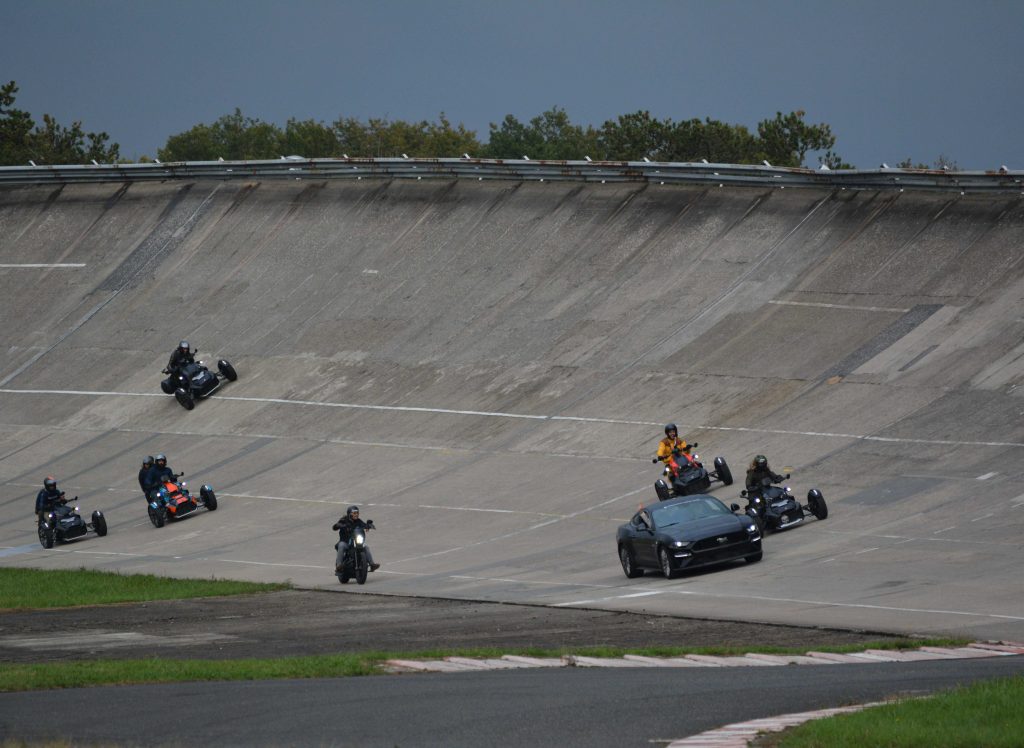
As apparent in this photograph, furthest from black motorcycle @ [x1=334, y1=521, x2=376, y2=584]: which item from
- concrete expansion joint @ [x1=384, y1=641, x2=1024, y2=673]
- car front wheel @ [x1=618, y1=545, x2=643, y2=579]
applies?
concrete expansion joint @ [x1=384, y1=641, x2=1024, y2=673]

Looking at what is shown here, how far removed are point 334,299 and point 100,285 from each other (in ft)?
38.9

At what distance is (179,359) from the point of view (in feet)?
157

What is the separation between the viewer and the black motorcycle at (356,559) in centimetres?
2703

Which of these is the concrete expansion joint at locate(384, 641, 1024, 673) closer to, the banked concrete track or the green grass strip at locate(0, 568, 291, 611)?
the banked concrete track

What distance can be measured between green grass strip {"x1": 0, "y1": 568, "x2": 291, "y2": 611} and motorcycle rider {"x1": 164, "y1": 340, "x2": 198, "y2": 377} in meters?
17.3

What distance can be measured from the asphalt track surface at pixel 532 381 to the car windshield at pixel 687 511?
1.05 metres

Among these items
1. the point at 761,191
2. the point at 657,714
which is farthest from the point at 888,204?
the point at 657,714

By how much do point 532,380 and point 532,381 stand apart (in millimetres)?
98

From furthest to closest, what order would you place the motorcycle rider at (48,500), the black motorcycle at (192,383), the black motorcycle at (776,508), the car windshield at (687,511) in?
the black motorcycle at (192,383)
the motorcycle rider at (48,500)
the black motorcycle at (776,508)
the car windshield at (687,511)

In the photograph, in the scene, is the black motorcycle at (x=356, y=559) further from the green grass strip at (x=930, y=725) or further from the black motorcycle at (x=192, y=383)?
the black motorcycle at (x=192, y=383)

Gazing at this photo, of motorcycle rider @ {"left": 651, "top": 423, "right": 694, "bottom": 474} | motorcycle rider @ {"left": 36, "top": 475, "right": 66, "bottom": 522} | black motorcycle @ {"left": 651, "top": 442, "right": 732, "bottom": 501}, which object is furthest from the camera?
motorcycle rider @ {"left": 36, "top": 475, "right": 66, "bottom": 522}

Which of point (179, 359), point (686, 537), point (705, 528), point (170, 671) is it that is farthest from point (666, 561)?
point (179, 359)

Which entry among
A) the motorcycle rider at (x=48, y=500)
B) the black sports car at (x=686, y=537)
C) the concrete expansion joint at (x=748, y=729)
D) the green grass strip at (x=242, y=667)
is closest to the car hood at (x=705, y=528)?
the black sports car at (x=686, y=537)

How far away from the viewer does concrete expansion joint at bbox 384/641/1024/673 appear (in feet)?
54.3
